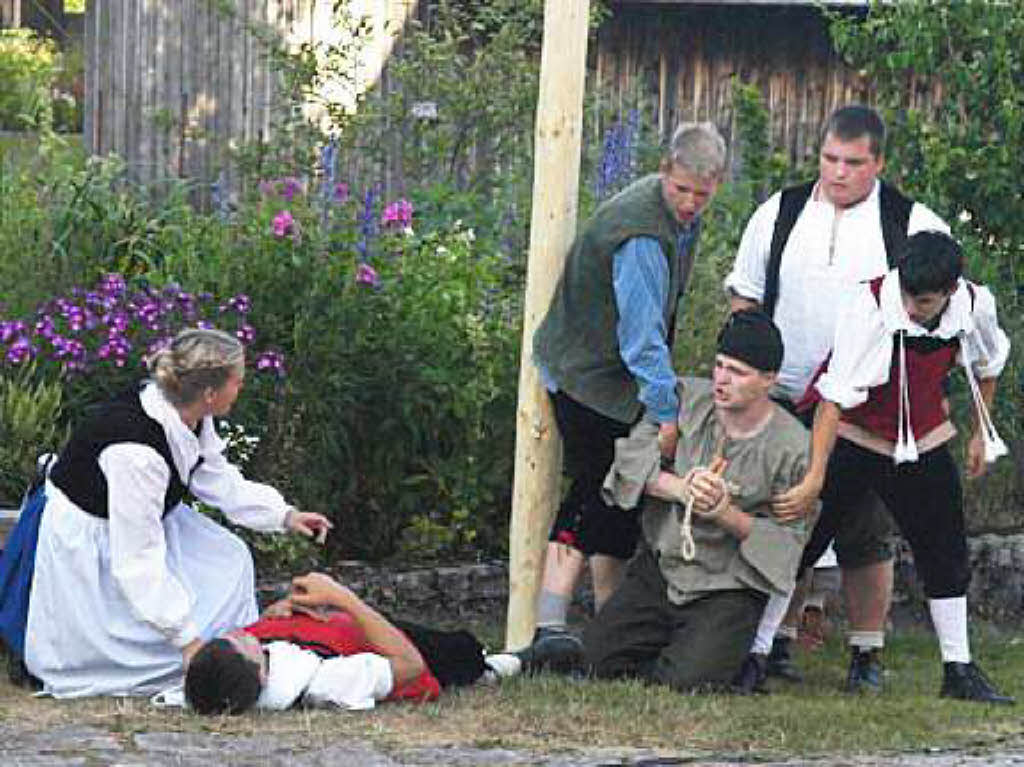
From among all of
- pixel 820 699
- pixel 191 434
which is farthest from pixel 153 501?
pixel 820 699

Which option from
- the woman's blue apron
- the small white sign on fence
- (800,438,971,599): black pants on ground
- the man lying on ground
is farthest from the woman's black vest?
the small white sign on fence

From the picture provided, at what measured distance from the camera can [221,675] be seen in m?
6.87

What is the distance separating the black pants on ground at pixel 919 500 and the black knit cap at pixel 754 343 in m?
0.44

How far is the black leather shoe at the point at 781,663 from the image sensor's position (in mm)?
8148

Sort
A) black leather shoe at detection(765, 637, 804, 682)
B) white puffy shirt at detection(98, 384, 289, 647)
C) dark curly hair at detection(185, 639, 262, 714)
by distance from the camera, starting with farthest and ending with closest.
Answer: black leather shoe at detection(765, 637, 804, 682), white puffy shirt at detection(98, 384, 289, 647), dark curly hair at detection(185, 639, 262, 714)

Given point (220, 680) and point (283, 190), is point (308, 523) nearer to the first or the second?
point (220, 680)

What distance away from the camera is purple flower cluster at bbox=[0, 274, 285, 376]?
338 inches

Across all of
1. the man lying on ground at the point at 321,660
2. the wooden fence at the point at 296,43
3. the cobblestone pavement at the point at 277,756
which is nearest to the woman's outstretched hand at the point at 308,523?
the man lying on ground at the point at 321,660

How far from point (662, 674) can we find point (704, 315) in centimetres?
236

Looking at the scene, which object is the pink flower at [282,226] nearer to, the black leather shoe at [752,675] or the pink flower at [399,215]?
the pink flower at [399,215]

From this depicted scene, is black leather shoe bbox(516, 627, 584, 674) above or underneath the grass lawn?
above

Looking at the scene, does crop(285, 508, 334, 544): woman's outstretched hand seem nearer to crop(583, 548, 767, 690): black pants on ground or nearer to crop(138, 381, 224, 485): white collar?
crop(138, 381, 224, 485): white collar

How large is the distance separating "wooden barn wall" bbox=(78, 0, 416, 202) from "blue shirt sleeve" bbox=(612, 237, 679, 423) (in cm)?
838

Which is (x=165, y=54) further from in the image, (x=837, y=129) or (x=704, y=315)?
(x=837, y=129)
